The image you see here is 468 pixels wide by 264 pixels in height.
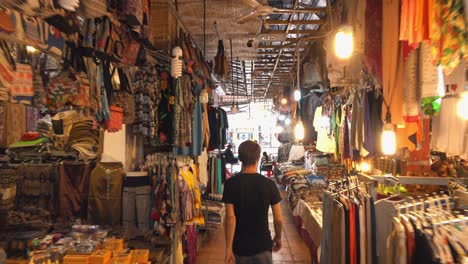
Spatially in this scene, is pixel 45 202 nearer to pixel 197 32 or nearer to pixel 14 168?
pixel 14 168

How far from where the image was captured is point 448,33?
1664 millimetres

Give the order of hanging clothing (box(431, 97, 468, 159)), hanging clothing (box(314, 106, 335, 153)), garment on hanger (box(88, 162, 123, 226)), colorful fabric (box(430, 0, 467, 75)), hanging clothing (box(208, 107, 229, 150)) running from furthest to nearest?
hanging clothing (box(208, 107, 229, 150)) < hanging clothing (box(314, 106, 335, 153)) < garment on hanger (box(88, 162, 123, 226)) < hanging clothing (box(431, 97, 468, 159)) < colorful fabric (box(430, 0, 467, 75))

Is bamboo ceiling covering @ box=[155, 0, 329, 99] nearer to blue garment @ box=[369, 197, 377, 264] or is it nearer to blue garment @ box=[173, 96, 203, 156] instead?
blue garment @ box=[173, 96, 203, 156]

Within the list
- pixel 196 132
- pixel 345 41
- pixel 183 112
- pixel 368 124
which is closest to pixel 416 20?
pixel 345 41

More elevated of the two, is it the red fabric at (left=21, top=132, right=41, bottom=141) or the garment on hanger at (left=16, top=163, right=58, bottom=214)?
the red fabric at (left=21, top=132, right=41, bottom=141)

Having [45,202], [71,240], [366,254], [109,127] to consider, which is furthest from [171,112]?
[366,254]

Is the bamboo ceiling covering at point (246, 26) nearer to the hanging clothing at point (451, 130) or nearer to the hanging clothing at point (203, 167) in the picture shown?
the hanging clothing at point (203, 167)

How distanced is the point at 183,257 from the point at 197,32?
360cm

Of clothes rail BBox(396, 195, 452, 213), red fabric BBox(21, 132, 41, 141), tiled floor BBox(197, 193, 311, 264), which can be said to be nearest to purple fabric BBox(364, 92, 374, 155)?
clothes rail BBox(396, 195, 452, 213)

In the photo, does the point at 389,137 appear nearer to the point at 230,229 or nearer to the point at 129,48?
the point at 230,229

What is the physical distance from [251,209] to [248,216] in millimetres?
69

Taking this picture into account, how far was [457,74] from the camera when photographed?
227 centimetres

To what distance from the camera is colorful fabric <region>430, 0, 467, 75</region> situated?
159 centimetres

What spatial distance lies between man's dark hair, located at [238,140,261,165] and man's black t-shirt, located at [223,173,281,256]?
0.41ft
